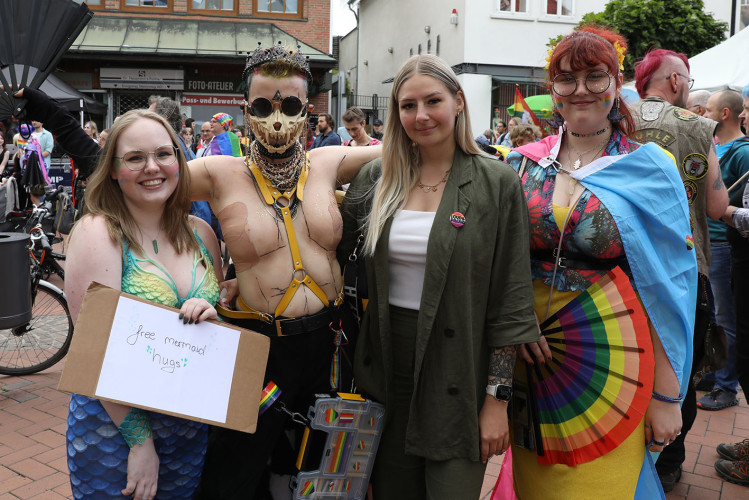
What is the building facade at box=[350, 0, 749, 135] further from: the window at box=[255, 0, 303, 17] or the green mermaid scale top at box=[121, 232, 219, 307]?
the green mermaid scale top at box=[121, 232, 219, 307]

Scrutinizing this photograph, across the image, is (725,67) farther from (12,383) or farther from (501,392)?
(12,383)

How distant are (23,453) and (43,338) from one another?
1790mm

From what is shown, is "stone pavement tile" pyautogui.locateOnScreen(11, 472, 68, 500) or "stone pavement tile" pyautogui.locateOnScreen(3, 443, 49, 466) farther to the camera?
"stone pavement tile" pyautogui.locateOnScreen(3, 443, 49, 466)

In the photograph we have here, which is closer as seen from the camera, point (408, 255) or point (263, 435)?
point (408, 255)

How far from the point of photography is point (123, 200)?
2133 mm

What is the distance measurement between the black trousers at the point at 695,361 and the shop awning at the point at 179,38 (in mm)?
13807

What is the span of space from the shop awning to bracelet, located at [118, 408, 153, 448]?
14.7 meters

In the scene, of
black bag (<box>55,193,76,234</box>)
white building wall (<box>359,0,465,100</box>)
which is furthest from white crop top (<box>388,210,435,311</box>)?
white building wall (<box>359,0,465,100</box>)

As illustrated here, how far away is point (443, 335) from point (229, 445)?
0.90 metres

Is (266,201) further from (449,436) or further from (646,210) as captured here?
(646,210)

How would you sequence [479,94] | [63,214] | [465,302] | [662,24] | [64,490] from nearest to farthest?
[465,302] < [64,490] < [63,214] < [662,24] < [479,94]

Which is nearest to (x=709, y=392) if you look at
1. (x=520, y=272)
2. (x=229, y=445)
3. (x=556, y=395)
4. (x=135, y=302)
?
(x=556, y=395)

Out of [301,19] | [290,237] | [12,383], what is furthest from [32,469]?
[301,19]

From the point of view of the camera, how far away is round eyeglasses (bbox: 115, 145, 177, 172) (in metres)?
2.08
